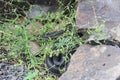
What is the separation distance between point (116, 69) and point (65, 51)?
0.71m

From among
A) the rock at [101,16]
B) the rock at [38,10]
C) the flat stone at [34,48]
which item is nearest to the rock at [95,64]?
the rock at [101,16]

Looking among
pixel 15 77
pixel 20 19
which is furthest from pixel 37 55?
pixel 20 19

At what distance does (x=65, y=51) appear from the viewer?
10.8 feet

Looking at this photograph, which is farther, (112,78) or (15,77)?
(15,77)

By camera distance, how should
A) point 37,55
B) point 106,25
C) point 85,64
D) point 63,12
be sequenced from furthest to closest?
point 63,12 < point 37,55 < point 106,25 < point 85,64

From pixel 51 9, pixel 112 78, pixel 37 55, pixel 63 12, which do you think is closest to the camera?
pixel 112 78

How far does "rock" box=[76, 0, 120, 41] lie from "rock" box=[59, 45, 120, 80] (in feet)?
0.67

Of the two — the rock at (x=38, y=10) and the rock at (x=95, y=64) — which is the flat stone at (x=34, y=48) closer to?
the rock at (x=38, y=10)

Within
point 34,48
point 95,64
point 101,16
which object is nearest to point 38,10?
point 34,48

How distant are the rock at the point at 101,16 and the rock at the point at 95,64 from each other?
205 mm

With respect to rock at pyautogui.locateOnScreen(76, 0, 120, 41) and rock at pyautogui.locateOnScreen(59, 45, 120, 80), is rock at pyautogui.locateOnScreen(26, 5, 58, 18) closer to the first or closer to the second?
rock at pyautogui.locateOnScreen(76, 0, 120, 41)

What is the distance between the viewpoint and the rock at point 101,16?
10.5 ft

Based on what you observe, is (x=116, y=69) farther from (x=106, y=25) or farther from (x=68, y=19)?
(x=68, y=19)

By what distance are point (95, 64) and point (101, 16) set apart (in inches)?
28.4
